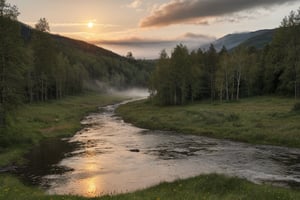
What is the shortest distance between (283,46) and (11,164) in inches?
3154

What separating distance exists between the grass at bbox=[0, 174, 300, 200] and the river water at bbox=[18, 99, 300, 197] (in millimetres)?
4367

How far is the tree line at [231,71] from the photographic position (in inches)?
3605

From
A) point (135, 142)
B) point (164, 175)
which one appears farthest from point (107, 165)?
point (135, 142)

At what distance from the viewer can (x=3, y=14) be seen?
4766 cm

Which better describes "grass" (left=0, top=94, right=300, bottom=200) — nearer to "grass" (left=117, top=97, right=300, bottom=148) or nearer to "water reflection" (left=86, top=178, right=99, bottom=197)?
"grass" (left=117, top=97, right=300, bottom=148)

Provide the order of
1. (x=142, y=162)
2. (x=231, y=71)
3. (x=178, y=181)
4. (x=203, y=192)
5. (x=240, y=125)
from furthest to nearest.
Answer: (x=231, y=71) → (x=240, y=125) → (x=142, y=162) → (x=178, y=181) → (x=203, y=192)

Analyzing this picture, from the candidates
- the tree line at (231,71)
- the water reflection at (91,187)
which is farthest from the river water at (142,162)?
the tree line at (231,71)

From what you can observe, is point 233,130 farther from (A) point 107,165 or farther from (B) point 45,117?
(B) point 45,117

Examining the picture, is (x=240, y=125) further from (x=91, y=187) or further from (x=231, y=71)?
(x=231, y=71)

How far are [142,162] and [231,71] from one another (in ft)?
231

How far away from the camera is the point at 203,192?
22.2m

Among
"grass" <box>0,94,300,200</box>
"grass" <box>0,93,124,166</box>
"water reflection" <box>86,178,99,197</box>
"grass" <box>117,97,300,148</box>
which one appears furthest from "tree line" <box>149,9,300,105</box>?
"water reflection" <box>86,178,99,197</box>

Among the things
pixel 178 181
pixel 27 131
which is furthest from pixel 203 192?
pixel 27 131

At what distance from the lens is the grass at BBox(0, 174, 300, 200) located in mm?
19906
